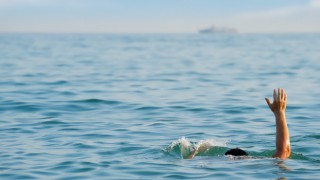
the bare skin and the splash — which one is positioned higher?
the bare skin

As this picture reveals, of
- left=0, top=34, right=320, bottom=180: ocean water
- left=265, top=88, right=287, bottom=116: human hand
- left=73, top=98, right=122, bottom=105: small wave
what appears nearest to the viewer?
left=265, top=88, right=287, bottom=116: human hand

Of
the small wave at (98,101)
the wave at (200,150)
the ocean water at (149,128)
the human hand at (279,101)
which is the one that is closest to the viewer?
the human hand at (279,101)

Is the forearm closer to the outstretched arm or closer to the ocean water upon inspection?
the outstretched arm

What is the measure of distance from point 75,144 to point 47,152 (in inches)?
40.2

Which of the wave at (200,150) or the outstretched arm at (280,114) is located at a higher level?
the outstretched arm at (280,114)

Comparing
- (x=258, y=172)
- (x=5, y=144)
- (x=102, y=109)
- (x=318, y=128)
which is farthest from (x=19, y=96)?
(x=258, y=172)

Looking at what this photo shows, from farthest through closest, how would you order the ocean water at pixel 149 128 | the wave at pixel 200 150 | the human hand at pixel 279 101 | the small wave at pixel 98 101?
the small wave at pixel 98 101, the wave at pixel 200 150, the ocean water at pixel 149 128, the human hand at pixel 279 101

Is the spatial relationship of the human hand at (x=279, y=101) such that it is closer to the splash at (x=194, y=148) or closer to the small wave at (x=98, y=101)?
the splash at (x=194, y=148)

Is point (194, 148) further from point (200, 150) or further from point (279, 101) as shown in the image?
point (279, 101)

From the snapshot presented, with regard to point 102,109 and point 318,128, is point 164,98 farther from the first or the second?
point 318,128

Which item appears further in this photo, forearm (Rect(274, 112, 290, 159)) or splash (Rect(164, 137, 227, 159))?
splash (Rect(164, 137, 227, 159))

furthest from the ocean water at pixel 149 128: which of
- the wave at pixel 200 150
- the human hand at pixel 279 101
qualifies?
the human hand at pixel 279 101

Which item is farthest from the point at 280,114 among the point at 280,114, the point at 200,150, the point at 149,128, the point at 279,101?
the point at 149,128

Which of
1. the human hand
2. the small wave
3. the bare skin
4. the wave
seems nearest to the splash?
the wave
